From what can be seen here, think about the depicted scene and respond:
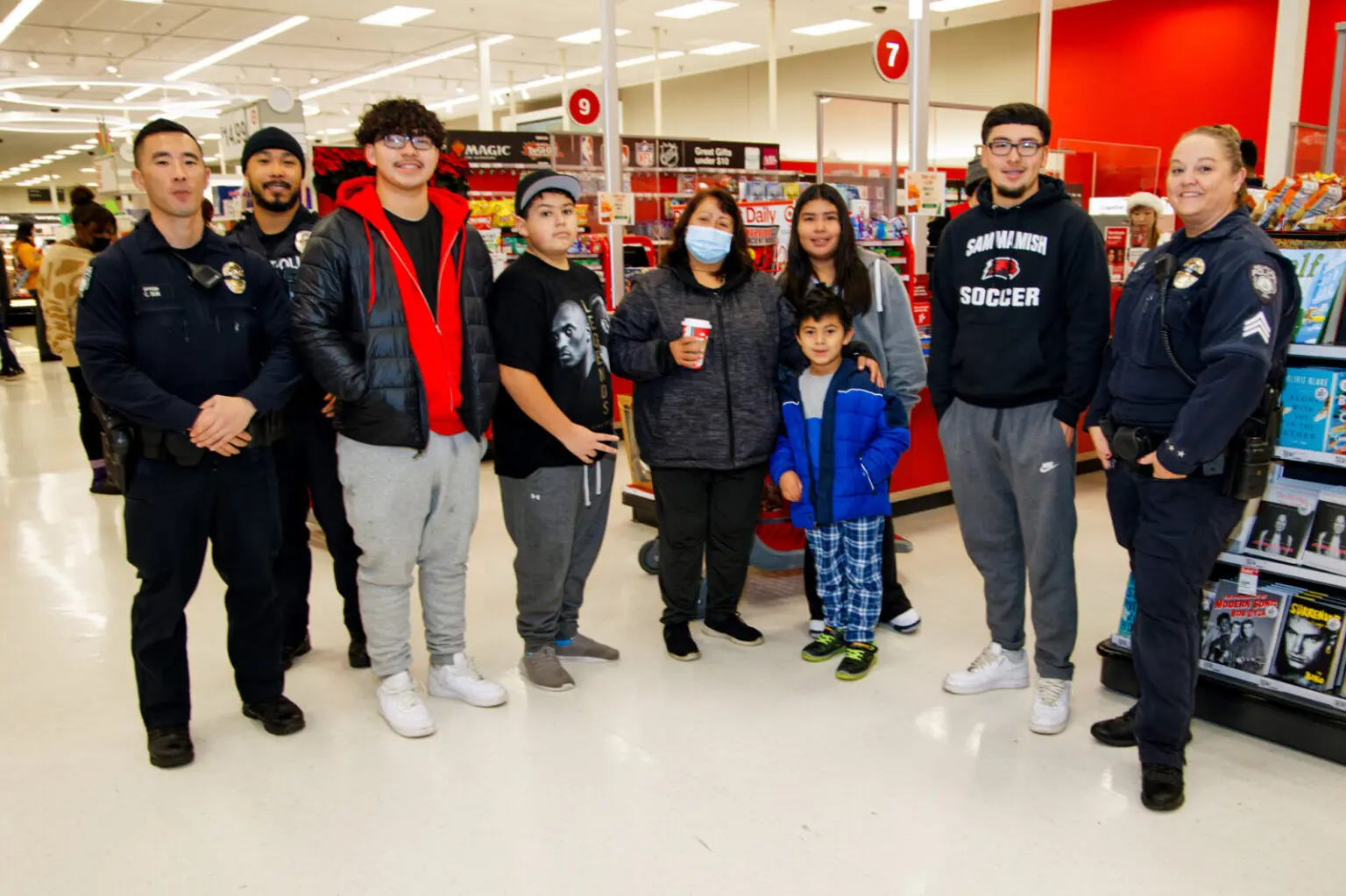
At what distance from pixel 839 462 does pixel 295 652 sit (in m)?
2.04

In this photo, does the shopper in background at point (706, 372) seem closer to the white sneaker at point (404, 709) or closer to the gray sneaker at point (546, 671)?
the gray sneaker at point (546, 671)

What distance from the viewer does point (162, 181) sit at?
2.59 metres

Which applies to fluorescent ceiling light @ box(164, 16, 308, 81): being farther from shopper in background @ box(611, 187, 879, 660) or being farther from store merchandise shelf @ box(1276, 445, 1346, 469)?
store merchandise shelf @ box(1276, 445, 1346, 469)

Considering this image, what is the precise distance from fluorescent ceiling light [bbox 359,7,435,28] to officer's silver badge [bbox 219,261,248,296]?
11.9 meters

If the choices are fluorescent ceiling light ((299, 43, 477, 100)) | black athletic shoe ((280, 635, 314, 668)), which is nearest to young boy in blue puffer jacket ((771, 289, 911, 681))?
black athletic shoe ((280, 635, 314, 668))

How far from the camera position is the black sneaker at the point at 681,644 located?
3.45 meters

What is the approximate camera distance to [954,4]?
13.6 meters

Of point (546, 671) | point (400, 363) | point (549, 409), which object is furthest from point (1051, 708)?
point (400, 363)

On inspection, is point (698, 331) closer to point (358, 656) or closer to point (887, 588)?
point (887, 588)

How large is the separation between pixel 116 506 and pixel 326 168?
2.47 metres

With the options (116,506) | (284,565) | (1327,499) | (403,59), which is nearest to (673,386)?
(284,565)

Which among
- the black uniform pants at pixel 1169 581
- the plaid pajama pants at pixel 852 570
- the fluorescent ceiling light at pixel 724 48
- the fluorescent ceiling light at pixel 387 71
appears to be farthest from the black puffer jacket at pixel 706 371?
the fluorescent ceiling light at pixel 724 48

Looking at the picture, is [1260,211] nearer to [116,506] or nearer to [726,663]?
[726,663]

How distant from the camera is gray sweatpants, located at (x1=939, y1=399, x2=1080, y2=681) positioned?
2816 mm
